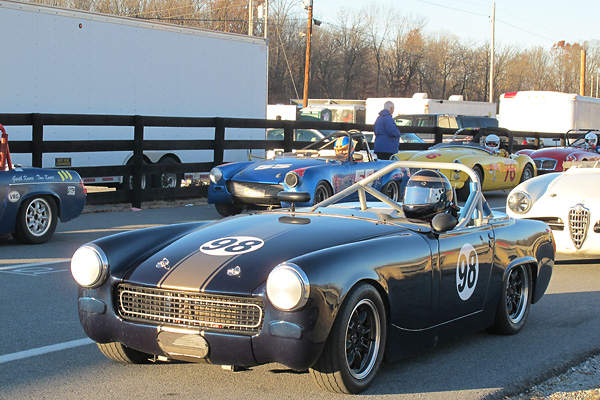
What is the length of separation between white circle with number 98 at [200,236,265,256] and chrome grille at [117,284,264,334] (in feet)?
1.31

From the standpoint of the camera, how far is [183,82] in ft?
56.5

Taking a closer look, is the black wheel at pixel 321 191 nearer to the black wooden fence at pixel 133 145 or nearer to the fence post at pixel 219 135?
the black wooden fence at pixel 133 145

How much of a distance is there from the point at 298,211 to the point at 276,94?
7125 centimetres

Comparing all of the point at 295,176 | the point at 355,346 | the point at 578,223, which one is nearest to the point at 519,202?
the point at 578,223

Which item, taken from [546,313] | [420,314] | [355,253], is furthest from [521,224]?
[355,253]

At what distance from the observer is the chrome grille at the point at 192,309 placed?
407 centimetres

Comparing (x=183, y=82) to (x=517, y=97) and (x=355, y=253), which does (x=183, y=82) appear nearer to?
(x=355, y=253)

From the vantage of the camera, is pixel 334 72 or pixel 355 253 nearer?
pixel 355 253

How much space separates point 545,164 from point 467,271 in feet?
48.6

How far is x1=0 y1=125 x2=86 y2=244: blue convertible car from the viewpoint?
9309mm

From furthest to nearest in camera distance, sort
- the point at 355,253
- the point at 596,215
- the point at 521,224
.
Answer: the point at 596,215
the point at 521,224
the point at 355,253

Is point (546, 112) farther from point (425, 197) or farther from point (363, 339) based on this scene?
point (363, 339)

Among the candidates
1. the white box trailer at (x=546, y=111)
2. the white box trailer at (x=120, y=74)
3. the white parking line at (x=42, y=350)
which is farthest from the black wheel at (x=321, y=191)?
the white box trailer at (x=546, y=111)

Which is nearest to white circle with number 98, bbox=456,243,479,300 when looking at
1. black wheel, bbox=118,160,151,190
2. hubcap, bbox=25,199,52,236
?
hubcap, bbox=25,199,52,236
